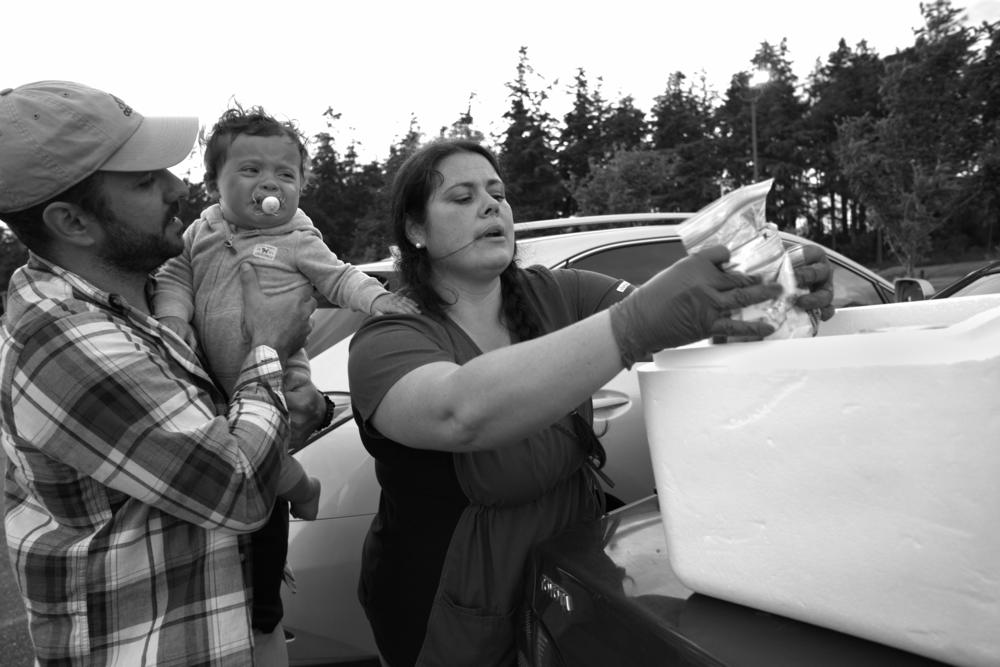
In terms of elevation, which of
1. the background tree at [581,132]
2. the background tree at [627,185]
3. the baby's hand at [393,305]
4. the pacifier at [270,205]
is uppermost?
the background tree at [581,132]

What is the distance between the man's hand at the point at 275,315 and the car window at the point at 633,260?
1.61 meters

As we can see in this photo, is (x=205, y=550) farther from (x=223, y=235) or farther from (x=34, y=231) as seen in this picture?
(x=223, y=235)

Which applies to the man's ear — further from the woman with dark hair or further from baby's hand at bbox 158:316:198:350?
the woman with dark hair

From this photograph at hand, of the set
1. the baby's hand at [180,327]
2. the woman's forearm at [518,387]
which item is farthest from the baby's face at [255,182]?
the woman's forearm at [518,387]

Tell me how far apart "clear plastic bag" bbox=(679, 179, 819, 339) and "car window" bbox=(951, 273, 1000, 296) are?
1.93 m

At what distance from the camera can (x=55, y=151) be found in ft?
4.73

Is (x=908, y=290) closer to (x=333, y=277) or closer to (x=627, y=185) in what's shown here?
(x=333, y=277)

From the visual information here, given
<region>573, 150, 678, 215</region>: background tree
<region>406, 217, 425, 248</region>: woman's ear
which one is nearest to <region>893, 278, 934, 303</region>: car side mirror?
<region>406, 217, 425, 248</region>: woman's ear

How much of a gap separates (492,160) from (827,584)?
4.85 ft

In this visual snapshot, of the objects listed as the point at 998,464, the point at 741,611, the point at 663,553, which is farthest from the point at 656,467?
the point at 998,464

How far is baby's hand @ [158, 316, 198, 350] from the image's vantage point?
179 cm

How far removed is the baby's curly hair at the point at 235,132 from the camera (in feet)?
7.50

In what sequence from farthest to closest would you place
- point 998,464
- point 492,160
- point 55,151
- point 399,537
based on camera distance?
point 492,160 → point 399,537 → point 55,151 → point 998,464

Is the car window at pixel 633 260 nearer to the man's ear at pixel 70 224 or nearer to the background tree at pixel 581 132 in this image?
the man's ear at pixel 70 224
